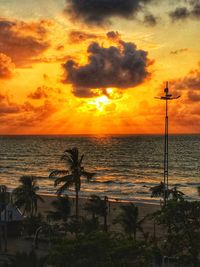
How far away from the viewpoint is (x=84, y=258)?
67.6 feet

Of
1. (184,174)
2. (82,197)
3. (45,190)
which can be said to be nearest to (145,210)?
(82,197)

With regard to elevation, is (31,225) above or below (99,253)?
below

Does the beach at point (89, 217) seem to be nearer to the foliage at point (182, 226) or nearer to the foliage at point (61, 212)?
the foliage at point (61, 212)

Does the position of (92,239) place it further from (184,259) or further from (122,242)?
(184,259)

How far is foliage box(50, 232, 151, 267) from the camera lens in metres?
20.1

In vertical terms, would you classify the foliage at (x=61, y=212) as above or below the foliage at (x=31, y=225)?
above

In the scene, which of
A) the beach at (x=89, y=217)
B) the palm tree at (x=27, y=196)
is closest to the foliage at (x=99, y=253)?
the beach at (x=89, y=217)

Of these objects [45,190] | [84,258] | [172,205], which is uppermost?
[172,205]

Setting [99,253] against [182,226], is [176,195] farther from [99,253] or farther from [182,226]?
[99,253]

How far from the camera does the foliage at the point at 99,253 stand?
20125 mm

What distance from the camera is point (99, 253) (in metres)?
20.4

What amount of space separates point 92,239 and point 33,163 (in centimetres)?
14680

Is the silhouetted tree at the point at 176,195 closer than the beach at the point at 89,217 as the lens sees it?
Yes

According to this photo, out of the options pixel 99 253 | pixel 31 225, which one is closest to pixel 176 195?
pixel 31 225
